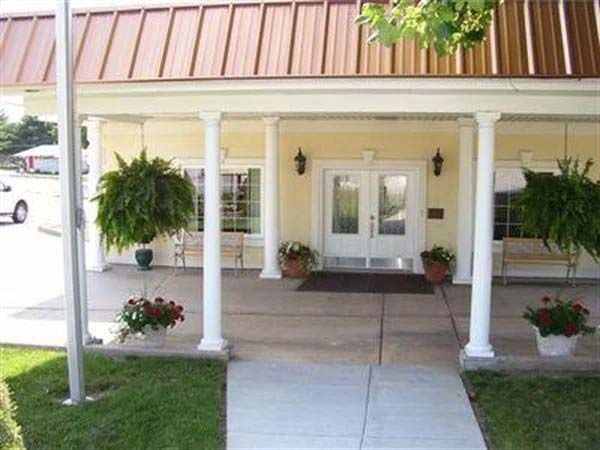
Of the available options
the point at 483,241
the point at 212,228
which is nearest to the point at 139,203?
the point at 212,228

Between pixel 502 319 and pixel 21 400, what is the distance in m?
6.41

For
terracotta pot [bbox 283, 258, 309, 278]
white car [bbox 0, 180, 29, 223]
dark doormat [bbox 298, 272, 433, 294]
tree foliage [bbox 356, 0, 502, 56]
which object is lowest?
dark doormat [bbox 298, 272, 433, 294]

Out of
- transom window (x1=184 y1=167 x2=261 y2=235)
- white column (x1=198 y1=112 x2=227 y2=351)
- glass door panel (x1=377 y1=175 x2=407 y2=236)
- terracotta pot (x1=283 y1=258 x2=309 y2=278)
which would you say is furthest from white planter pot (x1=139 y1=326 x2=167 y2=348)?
glass door panel (x1=377 y1=175 x2=407 y2=236)

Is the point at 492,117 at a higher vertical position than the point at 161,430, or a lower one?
higher

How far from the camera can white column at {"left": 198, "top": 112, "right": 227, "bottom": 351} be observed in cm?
808

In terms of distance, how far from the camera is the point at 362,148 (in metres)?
14.3

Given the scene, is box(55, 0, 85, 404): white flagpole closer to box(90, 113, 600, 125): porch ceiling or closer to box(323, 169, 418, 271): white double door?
box(90, 113, 600, 125): porch ceiling

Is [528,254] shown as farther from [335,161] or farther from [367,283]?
[335,161]

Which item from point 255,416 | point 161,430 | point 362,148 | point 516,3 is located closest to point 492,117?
point 516,3

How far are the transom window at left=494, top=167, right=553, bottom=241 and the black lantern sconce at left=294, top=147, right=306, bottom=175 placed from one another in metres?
3.76

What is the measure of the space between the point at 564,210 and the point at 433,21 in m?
4.26

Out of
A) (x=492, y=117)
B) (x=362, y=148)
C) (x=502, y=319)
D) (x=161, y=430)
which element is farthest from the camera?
(x=362, y=148)

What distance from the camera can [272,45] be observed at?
24.7 feet

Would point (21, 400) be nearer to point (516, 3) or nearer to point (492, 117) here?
point (492, 117)
